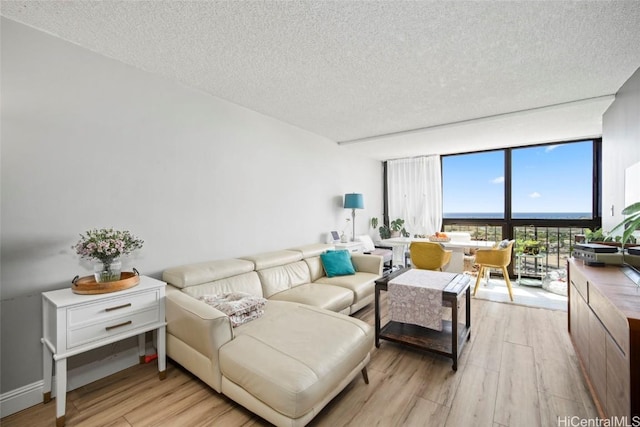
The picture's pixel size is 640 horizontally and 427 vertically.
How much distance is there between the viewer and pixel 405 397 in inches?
73.2

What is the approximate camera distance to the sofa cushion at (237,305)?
2064 millimetres

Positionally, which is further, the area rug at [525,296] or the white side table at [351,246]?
the white side table at [351,246]

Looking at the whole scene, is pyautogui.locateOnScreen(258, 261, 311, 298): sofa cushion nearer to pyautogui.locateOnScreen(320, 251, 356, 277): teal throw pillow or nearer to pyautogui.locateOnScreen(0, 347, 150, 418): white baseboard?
pyautogui.locateOnScreen(320, 251, 356, 277): teal throw pillow

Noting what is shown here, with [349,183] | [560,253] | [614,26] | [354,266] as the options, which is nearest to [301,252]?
[354,266]

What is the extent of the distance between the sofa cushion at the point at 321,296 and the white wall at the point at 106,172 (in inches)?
30.3

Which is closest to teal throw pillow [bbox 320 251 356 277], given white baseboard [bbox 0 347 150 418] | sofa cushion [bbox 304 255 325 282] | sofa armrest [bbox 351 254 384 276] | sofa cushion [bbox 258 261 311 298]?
sofa cushion [bbox 304 255 325 282]

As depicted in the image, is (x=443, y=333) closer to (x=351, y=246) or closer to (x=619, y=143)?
(x=351, y=246)

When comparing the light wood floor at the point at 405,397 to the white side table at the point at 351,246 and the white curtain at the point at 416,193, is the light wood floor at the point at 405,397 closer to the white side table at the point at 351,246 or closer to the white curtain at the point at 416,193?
the white side table at the point at 351,246

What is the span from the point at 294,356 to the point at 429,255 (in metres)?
2.83

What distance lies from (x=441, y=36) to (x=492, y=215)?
4.47 m

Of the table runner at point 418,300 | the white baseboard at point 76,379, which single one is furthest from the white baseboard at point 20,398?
the table runner at point 418,300

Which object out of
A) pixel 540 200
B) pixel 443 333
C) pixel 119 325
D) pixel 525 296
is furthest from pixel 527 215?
pixel 119 325

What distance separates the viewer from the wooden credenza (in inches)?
43.0

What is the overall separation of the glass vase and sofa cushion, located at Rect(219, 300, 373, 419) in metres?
0.95
